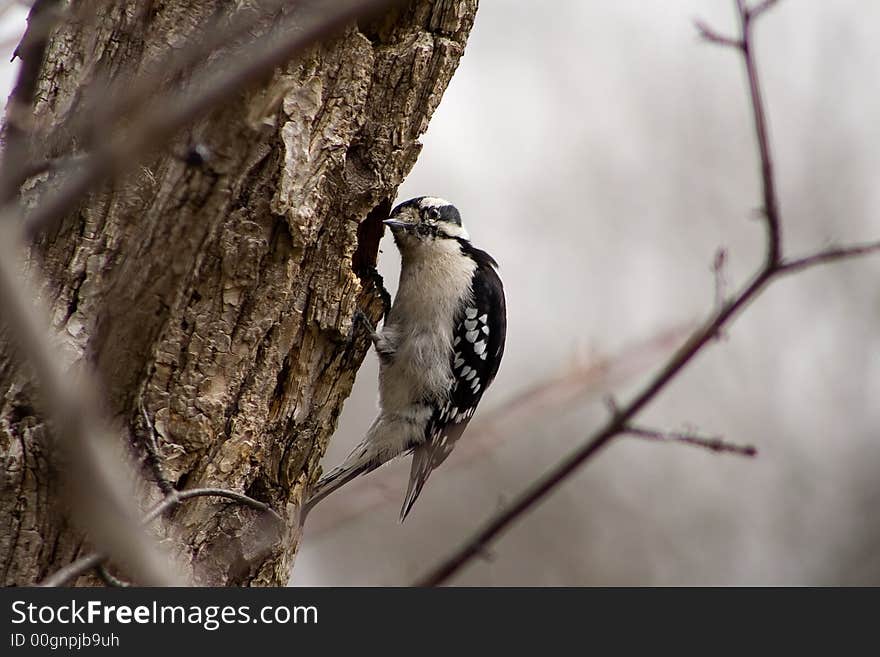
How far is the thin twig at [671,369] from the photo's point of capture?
943mm

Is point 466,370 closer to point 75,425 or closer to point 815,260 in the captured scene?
point 815,260

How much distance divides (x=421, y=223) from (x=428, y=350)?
1.90ft

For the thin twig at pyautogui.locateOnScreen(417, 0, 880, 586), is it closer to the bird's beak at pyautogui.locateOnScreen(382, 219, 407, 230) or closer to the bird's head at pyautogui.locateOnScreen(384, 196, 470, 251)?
the bird's beak at pyautogui.locateOnScreen(382, 219, 407, 230)

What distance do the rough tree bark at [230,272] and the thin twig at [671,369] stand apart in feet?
3.53

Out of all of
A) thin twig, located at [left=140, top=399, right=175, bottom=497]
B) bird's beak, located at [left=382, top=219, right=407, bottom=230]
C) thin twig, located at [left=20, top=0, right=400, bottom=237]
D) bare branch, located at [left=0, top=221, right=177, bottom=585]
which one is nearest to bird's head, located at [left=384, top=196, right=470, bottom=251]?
bird's beak, located at [left=382, top=219, right=407, bottom=230]

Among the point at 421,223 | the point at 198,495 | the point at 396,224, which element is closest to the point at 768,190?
the point at 198,495

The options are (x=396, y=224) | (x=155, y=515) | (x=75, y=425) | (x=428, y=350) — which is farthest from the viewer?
(x=428, y=350)

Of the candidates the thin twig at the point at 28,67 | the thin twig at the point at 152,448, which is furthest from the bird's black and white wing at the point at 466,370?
the thin twig at the point at 28,67

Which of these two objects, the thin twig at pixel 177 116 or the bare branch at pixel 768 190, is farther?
the bare branch at pixel 768 190

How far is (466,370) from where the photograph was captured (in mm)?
4402

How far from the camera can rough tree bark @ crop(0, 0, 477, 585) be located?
237cm

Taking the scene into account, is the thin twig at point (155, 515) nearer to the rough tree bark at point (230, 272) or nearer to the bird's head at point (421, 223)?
the rough tree bark at point (230, 272)

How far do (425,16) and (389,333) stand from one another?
1643 mm
